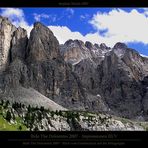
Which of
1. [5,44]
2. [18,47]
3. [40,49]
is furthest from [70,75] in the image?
[5,44]

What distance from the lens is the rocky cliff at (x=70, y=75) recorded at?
12700cm

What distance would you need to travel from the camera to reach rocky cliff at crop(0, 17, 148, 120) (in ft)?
417

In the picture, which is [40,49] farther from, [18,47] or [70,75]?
[70,75]

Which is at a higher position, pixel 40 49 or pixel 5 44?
pixel 5 44

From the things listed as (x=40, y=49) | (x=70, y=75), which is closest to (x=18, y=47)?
(x=40, y=49)

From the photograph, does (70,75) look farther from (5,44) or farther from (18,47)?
(5,44)

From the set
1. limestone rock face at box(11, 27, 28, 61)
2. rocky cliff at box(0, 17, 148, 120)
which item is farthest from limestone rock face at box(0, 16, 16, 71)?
limestone rock face at box(11, 27, 28, 61)

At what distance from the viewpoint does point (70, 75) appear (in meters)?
147

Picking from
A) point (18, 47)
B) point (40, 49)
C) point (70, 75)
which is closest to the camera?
point (18, 47)

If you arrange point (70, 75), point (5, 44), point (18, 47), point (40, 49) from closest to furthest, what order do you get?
point (5, 44)
point (18, 47)
point (40, 49)
point (70, 75)

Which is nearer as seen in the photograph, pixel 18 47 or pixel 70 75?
pixel 18 47

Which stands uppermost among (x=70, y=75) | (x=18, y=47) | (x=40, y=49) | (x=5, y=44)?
(x=5, y=44)
